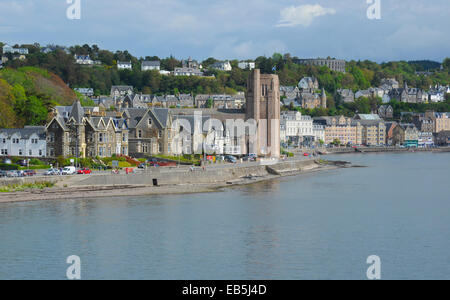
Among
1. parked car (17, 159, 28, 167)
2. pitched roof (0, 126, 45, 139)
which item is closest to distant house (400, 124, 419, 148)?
pitched roof (0, 126, 45, 139)

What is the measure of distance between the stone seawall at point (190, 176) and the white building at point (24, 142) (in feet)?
40.6

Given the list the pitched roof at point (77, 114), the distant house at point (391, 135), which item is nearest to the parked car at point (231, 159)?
the pitched roof at point (77, 114)

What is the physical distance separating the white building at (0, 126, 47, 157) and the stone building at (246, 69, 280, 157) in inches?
1374

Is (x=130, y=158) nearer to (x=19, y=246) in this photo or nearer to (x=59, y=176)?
(x=59, y=176)

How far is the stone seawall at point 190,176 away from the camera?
58.7 m

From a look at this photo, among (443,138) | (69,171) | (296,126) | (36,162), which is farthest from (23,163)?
(443,138)

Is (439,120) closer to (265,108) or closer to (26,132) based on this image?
(265,108)

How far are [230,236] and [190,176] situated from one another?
912 inches

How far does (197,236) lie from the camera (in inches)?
1687

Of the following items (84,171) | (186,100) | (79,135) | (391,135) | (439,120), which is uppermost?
(186,100)

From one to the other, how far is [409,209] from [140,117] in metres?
33.1

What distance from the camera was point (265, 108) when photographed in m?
99.9

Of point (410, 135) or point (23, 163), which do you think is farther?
point (410, 135)

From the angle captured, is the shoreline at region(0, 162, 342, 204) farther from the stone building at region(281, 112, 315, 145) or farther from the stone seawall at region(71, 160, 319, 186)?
the stone building at region(281, 112, 315, 145)
